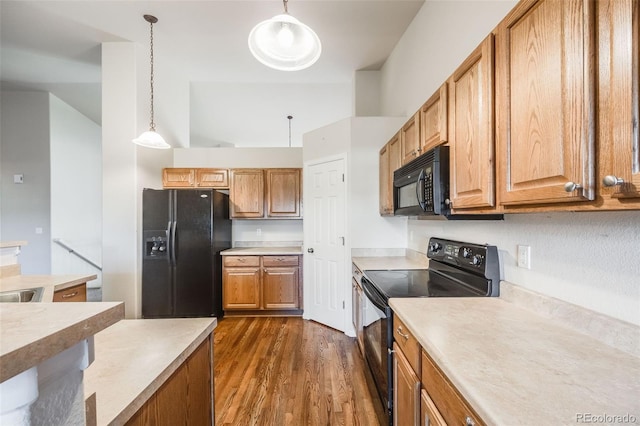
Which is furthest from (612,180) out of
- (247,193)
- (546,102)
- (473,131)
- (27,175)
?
(27,175)

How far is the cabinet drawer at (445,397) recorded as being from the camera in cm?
75

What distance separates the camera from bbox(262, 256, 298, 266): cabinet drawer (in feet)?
12.0

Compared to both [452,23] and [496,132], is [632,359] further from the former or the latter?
[452,23]

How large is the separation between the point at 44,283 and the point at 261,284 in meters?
2.14

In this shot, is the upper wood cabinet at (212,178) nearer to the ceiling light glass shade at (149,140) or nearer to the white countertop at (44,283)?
the ceiling light glass shade at (149,140)

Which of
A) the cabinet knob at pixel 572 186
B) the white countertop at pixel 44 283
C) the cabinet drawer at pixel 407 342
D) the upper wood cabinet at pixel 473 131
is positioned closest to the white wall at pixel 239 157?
the white countertop at pixel 44 283

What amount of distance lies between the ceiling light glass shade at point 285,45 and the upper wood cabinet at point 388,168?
1.08 metres

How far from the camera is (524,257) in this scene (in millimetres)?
1312

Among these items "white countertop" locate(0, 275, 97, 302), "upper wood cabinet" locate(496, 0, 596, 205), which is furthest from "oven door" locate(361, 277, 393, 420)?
"white countertop" locate(0, 275, 97, 302)

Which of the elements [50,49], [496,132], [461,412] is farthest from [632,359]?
[50,49]

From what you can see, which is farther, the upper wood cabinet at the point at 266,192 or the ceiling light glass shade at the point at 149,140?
the upper wood cabinet at the point at 266,192

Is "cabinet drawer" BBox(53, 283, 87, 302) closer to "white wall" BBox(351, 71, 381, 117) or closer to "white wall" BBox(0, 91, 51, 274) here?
"white wall" BBox(0, 91, 51, 274)

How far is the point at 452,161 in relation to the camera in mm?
1441

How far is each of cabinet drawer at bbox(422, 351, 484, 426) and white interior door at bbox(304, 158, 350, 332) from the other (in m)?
2.05
